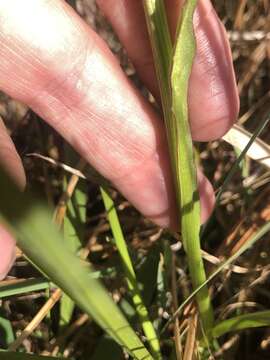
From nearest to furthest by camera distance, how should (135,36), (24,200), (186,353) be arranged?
1. (24,200)
2. (186,353)
3. (135,36)

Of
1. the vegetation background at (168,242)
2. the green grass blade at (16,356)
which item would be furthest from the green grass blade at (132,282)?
the green grass blade at (16,356)

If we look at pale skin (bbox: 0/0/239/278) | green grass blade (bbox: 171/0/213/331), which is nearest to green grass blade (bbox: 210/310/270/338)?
green grass blade (bbox: 171/0/213/331)

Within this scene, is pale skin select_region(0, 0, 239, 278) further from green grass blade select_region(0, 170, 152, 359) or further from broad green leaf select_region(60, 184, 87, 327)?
green grass blade select_region(0, 170, 152, 359)

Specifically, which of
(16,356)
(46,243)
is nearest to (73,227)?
(16,356)

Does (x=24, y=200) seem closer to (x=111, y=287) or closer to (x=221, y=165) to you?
(x=111, y=287)

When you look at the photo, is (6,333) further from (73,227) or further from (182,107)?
(182,107)

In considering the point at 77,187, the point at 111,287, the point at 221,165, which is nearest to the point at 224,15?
the point at 221,165
